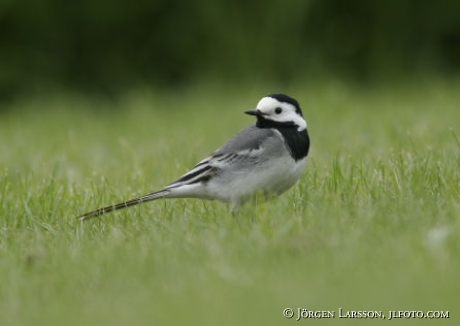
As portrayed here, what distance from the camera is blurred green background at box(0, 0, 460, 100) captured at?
1636 centimetres

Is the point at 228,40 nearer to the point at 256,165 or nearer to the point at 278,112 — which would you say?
the point at 278,112

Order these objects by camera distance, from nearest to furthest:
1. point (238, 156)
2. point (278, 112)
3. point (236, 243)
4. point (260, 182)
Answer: point (236, 243)
point (260, 182)
point (238, 156)
point (278, 112)

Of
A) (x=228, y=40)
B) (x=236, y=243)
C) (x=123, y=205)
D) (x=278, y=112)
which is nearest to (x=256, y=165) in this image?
(x=278, y=112)

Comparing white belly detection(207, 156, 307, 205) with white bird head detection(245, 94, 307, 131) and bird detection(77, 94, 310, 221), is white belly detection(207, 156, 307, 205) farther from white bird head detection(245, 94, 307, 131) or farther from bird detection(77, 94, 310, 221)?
white bird head detection(245, 94, 307, 131)

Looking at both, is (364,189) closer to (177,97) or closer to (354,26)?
(177,97)

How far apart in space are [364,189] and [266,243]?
4.39ft

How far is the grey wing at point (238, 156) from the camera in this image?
6125 millimetres

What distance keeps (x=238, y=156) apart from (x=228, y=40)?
34.6ft

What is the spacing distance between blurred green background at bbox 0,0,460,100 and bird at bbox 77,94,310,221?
31.7 ft

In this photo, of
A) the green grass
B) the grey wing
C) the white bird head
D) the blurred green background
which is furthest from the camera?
the blurred green background

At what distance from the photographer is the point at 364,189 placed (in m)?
6.08

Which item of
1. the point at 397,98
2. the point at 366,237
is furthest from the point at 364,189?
the point at 397,98

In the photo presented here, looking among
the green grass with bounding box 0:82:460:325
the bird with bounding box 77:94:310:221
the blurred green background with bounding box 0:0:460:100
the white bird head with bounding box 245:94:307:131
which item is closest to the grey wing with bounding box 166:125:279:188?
the bird with bounding box 77:94:310:221

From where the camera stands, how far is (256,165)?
609cm
